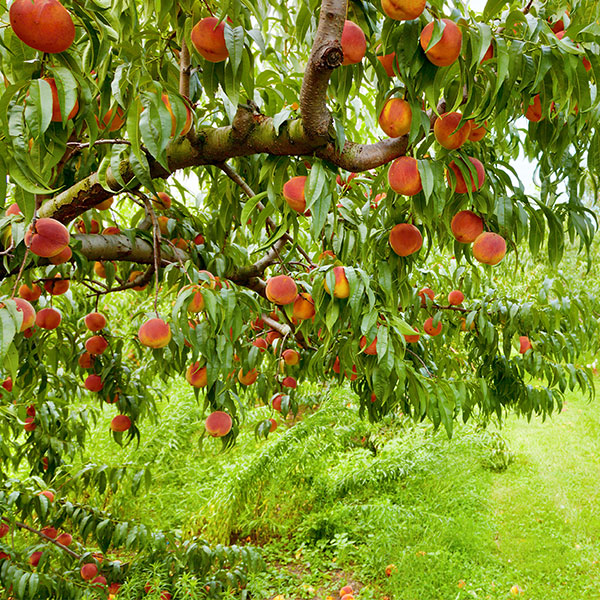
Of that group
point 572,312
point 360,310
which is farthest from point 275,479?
point 360,310

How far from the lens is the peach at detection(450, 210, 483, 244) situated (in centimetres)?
114

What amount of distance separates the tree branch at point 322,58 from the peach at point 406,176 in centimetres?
17

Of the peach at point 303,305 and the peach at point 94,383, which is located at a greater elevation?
the peach at point 303,305

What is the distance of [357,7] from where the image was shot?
0.98m

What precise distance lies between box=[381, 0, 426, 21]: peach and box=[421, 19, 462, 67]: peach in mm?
27

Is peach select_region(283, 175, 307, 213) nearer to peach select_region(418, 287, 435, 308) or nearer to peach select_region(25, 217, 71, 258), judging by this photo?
peach select_region(25, 217, 71, 258)

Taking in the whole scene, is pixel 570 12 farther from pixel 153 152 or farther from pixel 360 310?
pixel 153 152

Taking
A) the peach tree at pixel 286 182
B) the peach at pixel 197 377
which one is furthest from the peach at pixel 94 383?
the peach at pixel 197 377

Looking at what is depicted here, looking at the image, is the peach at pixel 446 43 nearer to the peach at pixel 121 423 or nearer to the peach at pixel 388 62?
the peach at pixel 388 62

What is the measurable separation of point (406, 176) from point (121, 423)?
1684mm

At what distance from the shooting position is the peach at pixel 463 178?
3.22 ft

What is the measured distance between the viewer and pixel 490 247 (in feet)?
3.67

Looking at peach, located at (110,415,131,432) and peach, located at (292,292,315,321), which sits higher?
peach, located at (292,292,315,321)

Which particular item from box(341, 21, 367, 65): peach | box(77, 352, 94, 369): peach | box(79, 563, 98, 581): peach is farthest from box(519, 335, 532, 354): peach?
box(79, 563, 98, 581): peach
